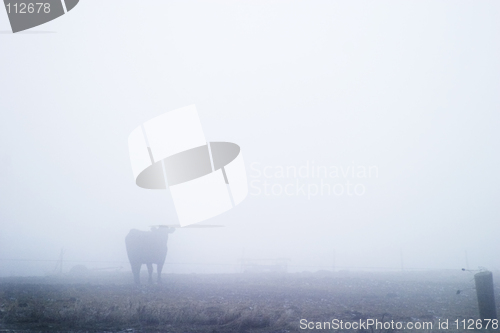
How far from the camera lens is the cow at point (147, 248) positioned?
1489 centimetres

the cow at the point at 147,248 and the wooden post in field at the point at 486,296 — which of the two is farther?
the cow at the point at 147,248

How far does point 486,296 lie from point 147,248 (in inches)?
507

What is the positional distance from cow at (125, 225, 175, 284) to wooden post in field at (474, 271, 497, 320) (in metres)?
12.2

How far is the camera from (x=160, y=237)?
15555mm

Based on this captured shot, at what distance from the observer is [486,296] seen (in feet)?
19.2

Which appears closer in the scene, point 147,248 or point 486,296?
point 486,296

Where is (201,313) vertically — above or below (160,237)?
below

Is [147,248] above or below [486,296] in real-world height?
above

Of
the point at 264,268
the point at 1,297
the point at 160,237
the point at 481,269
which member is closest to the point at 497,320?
the point at 481,269

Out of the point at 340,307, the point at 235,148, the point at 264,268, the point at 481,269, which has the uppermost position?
the point at 235,148

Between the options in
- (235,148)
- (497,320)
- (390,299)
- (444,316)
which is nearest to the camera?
(235,148)

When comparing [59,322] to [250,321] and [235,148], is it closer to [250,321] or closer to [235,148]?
[250,321]

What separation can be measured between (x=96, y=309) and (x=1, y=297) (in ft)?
11.2

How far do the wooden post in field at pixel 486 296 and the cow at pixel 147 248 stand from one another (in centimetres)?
1223
